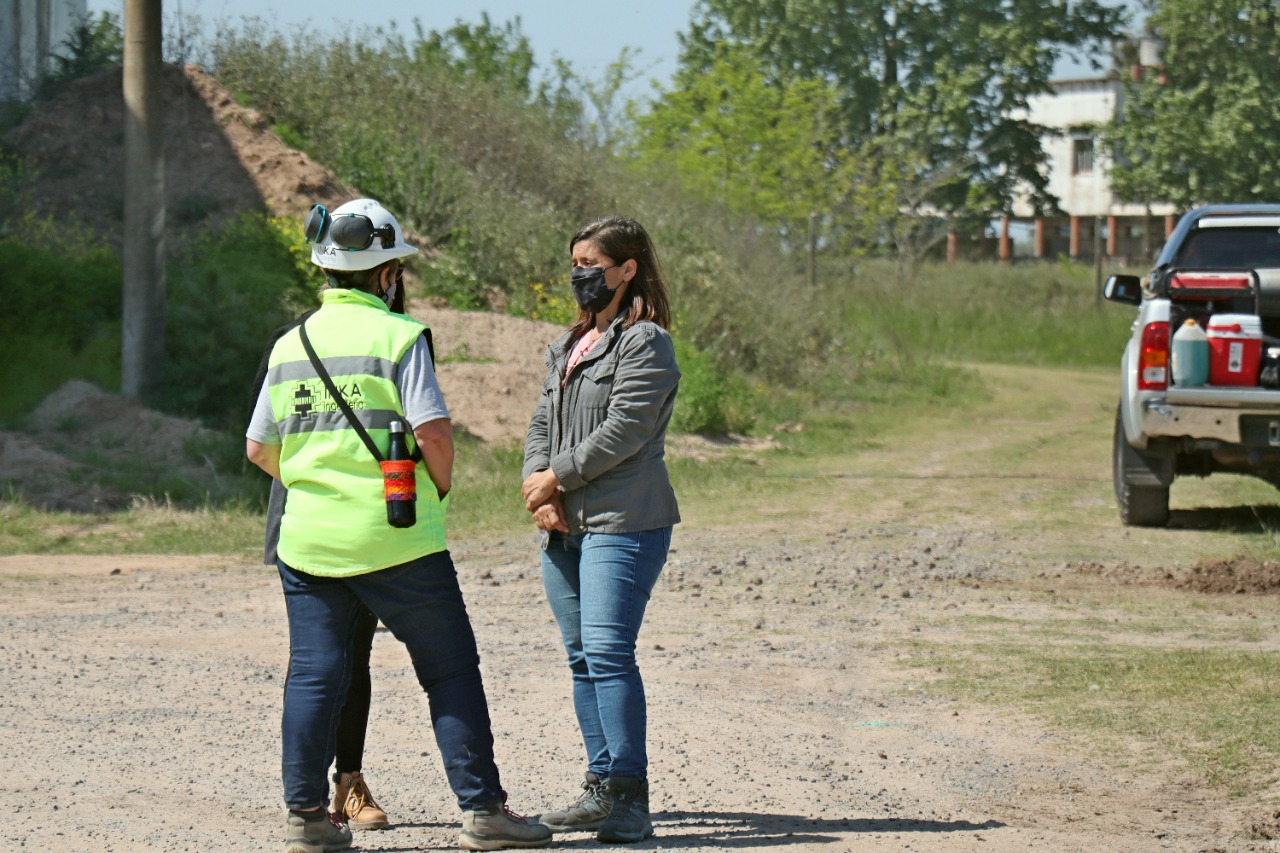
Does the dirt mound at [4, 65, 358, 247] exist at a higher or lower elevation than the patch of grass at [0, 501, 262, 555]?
higher

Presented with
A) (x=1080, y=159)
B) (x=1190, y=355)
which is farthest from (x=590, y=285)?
(x=1080, y=159)

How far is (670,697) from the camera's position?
21.1ft

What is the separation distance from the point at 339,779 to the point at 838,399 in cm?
1667

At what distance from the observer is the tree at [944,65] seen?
49.6 m

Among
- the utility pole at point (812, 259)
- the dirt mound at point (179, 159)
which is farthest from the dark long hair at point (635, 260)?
the utility pole at point (812, 259)

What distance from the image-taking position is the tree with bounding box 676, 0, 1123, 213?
1951 inches

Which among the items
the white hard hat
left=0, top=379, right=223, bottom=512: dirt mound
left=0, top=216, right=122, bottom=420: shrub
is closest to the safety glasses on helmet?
the white hard hat

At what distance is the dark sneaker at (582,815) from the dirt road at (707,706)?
6 centimetres

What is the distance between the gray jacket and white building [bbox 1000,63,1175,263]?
60135mm

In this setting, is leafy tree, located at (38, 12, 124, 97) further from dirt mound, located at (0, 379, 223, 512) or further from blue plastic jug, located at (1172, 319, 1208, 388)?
blue plastic jug, located at (1172, 319, 1208, 388)

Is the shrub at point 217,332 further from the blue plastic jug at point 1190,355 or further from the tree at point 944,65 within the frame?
the tree at point 944,65

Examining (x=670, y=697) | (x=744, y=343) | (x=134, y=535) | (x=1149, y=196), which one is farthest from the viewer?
(x=1149, y=196)

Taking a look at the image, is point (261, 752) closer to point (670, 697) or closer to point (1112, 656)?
point (670, 697)

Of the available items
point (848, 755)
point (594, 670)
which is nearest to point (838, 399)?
point (848, 755)
